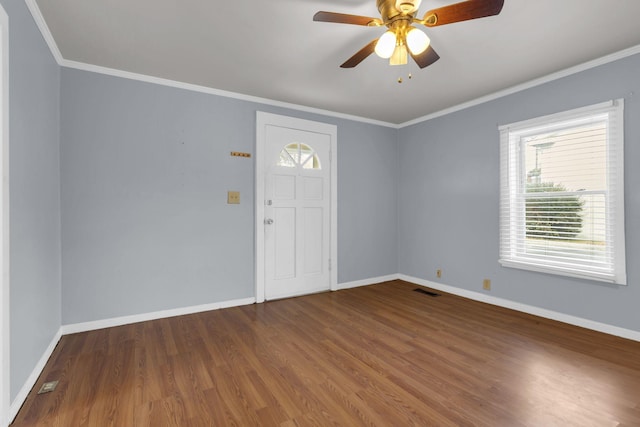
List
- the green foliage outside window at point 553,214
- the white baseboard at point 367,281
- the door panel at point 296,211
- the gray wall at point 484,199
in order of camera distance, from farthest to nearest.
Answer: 1. the white baseboard at point 367,281
2. the door panel at point 296,211
3. the green foliage outside window at point 553,214
4. the gray wall at point 484,199

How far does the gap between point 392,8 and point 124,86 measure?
8.56 feet

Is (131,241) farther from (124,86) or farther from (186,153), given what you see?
(124,86)

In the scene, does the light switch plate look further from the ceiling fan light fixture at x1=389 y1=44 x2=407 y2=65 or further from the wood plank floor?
the ceiling fan light fixture at x1=389 y1=44 x2=407 y2=65

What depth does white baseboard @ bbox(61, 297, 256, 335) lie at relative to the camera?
274 centimetres

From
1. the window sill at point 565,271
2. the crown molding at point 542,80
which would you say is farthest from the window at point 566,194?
the crown molding at point 542,80

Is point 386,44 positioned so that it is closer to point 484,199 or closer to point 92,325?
point 484,199

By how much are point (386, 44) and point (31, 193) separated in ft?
8.06

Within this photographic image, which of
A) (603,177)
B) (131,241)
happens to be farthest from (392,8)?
(131,241)

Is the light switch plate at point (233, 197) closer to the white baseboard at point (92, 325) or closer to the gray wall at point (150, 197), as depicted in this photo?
the gray wall at point (150, 197)

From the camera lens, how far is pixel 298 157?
153 inches

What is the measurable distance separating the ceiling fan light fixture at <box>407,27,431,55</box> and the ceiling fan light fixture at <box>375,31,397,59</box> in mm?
93

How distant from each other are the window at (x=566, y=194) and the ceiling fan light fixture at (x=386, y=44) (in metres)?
2.20

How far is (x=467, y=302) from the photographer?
3.62 m

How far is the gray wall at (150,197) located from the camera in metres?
2.75
